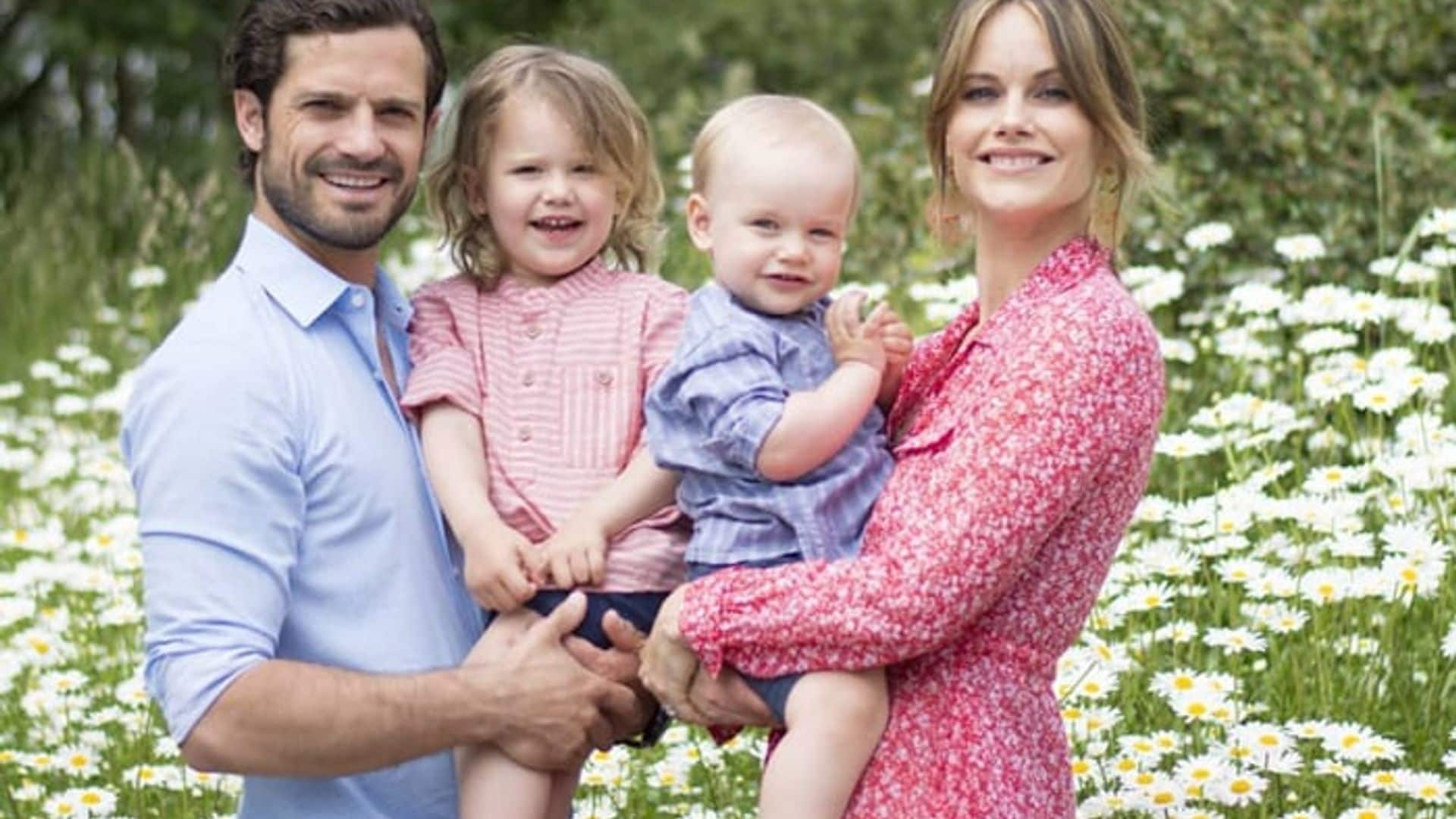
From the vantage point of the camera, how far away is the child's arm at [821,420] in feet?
9.61

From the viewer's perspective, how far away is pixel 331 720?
10.1 feet

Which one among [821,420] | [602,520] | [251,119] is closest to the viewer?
[821,420]

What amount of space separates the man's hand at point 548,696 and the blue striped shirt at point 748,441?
0.77 ft

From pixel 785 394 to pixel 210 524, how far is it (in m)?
0.78

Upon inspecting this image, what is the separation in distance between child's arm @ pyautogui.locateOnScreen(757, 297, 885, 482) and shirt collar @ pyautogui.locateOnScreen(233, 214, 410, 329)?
0.75m

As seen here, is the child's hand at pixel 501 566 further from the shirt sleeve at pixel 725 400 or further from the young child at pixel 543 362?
the shirt sleeve at pixel 725 400

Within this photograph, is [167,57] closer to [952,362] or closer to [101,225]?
[101,225]

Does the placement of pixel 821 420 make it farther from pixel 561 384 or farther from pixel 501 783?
pixel 501 783

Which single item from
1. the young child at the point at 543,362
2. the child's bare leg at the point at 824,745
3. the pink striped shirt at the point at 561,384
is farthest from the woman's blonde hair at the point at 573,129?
the child's bare leg at the point at 824,745

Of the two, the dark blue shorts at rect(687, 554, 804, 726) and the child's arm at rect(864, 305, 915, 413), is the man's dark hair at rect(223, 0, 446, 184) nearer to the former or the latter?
the child's arm at rect(864, 305, 915, 413)

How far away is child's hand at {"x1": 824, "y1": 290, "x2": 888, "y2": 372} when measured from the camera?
3.02 m

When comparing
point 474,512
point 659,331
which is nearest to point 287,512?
point 474,512

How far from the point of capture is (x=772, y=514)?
299 cm

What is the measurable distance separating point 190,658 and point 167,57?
8944 mm
